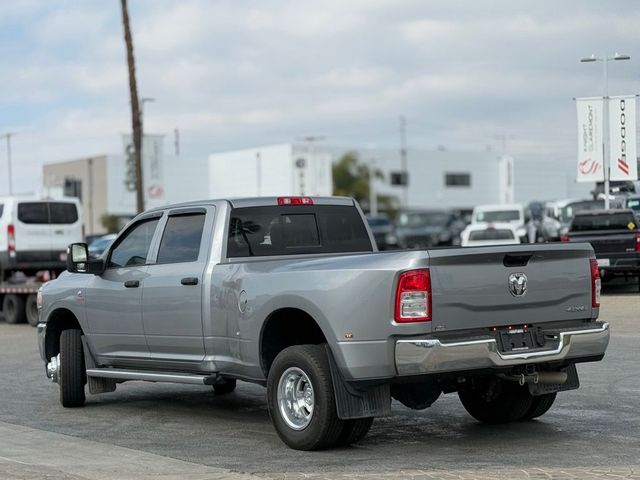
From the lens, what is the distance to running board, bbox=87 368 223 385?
971cm

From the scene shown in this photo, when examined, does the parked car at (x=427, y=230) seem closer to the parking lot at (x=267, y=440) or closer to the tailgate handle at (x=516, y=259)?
the parking lot at (x=267, y=440)

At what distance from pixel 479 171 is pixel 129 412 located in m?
109

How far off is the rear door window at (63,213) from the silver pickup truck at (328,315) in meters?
17.3

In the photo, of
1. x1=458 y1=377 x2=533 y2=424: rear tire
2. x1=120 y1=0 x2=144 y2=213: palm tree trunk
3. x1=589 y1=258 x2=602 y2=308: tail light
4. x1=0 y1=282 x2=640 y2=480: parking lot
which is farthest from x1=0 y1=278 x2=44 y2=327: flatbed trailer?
x1=589 y1=258 x2=602 y2=308: tail light

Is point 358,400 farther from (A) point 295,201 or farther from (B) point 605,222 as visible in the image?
(B) point 605,222

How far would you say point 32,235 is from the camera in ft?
89.8

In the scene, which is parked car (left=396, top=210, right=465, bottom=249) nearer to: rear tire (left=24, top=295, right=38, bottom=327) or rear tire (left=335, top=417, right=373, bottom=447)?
rear tire (left=24, top=295, right=38, bottom=327)

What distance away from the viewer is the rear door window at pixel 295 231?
1006 centimetres

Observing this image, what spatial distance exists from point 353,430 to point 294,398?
0.52 m

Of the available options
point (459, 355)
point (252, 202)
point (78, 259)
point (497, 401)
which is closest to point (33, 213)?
point (78, 259)

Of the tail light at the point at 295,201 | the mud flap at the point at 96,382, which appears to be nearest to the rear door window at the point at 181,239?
the tail light at the point at 295,201

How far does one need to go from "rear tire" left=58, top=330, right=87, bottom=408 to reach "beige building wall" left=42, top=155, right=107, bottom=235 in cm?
8594

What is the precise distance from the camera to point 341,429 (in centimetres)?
855

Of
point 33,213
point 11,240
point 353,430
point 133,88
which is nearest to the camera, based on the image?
point 353,430
